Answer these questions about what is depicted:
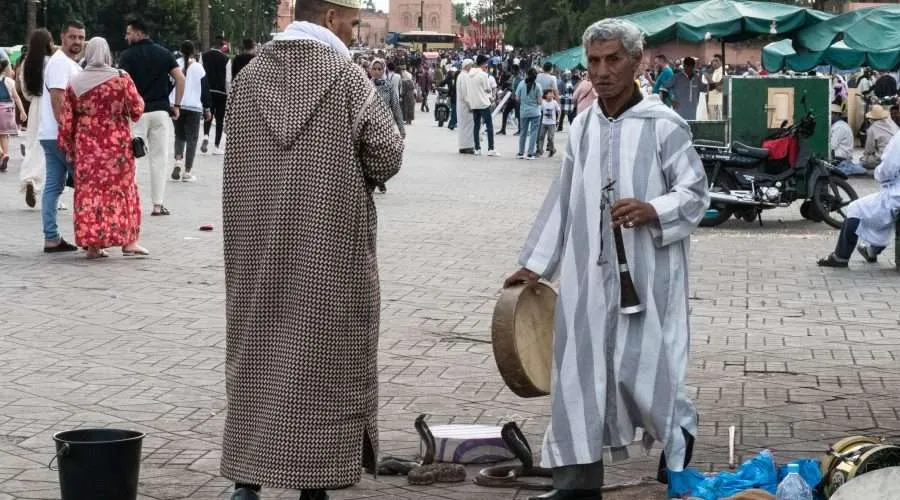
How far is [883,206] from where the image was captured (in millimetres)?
12367

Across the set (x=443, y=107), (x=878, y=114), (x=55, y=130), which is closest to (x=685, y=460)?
(x=55, y=130)

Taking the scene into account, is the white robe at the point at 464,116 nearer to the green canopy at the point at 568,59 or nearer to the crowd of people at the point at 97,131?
the green canopy at the point at 568,59

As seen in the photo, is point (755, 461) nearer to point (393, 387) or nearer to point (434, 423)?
point (434, 423)

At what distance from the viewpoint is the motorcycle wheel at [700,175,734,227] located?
16.3m

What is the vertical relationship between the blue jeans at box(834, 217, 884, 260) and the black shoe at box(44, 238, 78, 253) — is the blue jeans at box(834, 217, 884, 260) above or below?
above

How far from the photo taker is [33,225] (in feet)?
47.6

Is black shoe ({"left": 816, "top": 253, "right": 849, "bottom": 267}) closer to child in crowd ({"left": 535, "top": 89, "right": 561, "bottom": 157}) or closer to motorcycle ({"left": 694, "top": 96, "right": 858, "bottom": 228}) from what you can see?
motorcycle ({"left": 694, "top": 96, "right": 858, "bottom": 228})

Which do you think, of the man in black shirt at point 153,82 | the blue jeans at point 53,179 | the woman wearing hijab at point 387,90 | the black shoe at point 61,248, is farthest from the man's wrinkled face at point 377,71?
the black shoe at point 61,248

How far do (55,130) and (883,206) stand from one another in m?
6.37

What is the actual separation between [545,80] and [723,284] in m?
16.3

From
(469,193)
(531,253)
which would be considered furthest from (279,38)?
(469,193)

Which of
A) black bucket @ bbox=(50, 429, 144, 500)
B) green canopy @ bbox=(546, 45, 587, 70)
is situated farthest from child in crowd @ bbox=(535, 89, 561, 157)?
black bucket @ bbox=(50, 429, 144, 500)

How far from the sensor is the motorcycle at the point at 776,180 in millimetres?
16266

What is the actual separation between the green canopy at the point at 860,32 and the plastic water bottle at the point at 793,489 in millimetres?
17816
